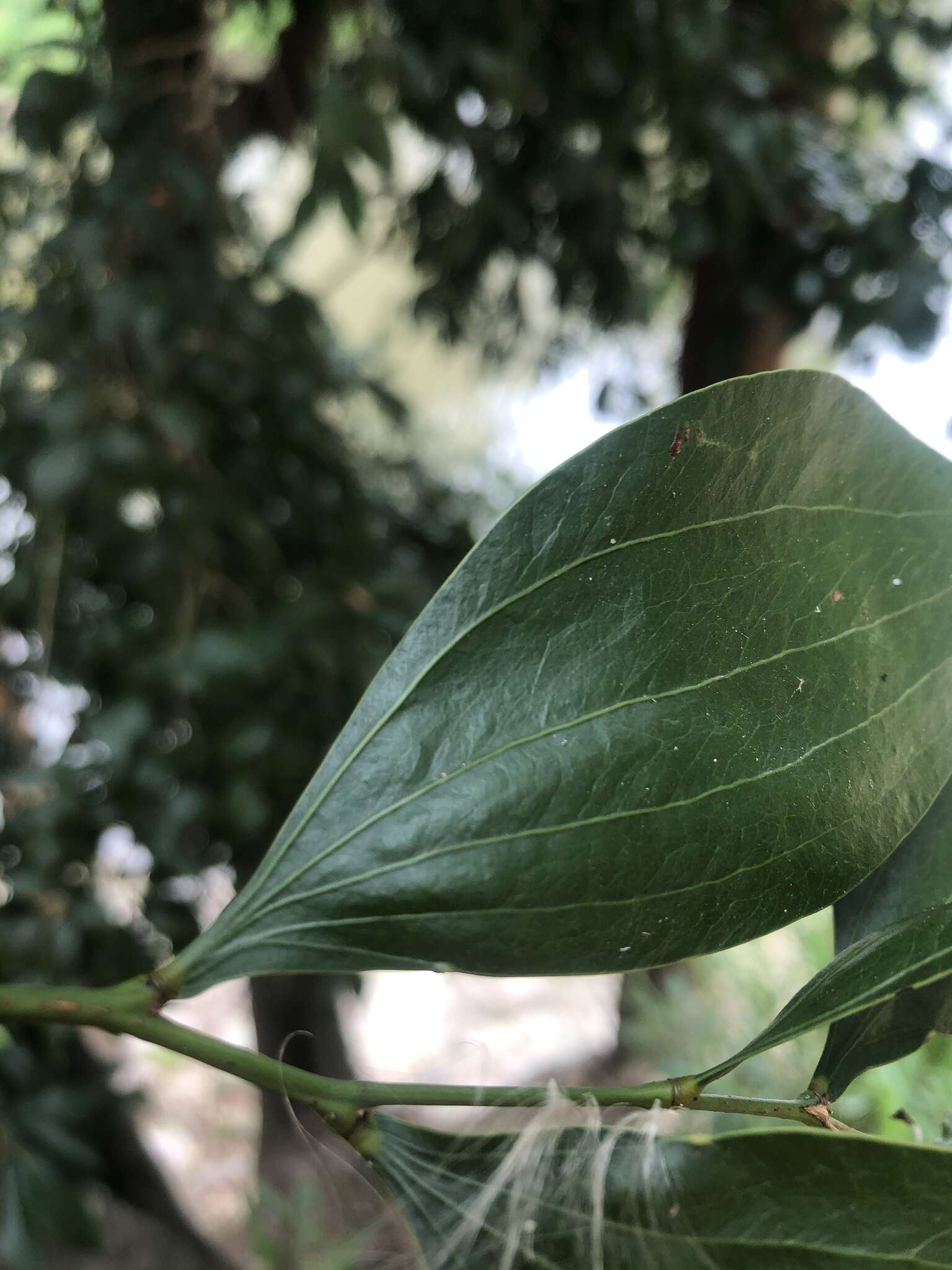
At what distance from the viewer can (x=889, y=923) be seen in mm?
175

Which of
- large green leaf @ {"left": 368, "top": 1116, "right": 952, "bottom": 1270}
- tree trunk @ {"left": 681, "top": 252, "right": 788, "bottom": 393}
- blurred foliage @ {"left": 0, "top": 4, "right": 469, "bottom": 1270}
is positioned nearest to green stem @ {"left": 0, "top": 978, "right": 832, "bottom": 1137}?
large green leaf @ {"left": 368, "top": 1116, "right": 952, "bottom": 1270}

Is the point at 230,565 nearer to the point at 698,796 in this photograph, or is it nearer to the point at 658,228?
the point at 658,228

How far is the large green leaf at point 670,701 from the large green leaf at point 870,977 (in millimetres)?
15

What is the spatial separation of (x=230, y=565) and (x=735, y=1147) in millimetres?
534

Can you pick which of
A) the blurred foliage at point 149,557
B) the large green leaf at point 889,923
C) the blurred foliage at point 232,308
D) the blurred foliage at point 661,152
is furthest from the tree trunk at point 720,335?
the large green leaf at point 889,923

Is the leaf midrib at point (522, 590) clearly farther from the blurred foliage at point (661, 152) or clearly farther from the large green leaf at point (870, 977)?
the blurred foliage at point (661, 152)

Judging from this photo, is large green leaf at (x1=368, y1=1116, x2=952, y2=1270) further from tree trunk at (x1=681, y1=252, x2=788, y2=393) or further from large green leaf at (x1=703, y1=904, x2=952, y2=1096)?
tree trunk at (x1=681, y1=252, x2=788, y2=393)

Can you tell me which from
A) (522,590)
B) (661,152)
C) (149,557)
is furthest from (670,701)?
(661,152)

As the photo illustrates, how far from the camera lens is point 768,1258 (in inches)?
5.8

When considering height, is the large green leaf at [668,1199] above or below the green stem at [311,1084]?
below

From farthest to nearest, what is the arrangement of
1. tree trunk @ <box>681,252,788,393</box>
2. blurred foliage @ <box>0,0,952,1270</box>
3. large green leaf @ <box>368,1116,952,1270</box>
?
tree trunk @ <box>681,252,788,393</box>
blurred foliage @ <box>0,0,952,1270</box>
large green leaf @ <box>368,1116,952,1270</box>

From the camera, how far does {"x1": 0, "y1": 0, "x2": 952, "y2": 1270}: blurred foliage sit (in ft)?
1.75

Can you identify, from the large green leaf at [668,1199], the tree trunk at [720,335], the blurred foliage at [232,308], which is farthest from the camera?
the tree trunk at [720,335]

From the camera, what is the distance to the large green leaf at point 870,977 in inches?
5.7
